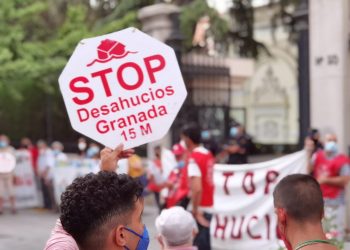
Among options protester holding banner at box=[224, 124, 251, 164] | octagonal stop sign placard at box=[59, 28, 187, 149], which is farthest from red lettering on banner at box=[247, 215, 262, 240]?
octagonal stop sign placard at box=[59, 28, 187, 149]

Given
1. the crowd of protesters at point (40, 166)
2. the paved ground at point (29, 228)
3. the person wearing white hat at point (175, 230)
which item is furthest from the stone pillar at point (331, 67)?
the crowd of protesters at point (40, 166)

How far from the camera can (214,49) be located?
16484 millimetres

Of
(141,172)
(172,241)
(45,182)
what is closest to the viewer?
(172,241)

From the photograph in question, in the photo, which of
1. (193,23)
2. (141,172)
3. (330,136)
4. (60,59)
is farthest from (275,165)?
(60,59)

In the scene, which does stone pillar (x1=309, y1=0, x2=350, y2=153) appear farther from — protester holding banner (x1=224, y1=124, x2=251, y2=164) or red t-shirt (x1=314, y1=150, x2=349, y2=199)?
protester holding banner (x1=224, y1=124, x2=251, y2=164)

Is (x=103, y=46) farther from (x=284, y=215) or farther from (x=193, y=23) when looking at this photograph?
(x=193, y=23)

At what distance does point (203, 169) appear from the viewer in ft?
19.1

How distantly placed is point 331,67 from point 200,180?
12.1ft

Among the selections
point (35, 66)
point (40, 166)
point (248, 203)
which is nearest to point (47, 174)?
point (40, 166)

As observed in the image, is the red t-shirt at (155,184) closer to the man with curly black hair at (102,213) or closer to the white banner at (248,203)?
the white banner at (248,203)

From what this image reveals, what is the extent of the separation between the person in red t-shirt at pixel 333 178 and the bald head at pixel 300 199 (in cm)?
475

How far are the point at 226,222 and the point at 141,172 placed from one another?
2.88 meters

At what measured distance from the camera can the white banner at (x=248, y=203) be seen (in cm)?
779

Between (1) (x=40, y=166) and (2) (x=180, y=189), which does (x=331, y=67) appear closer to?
(2) (x=180, y=189)
